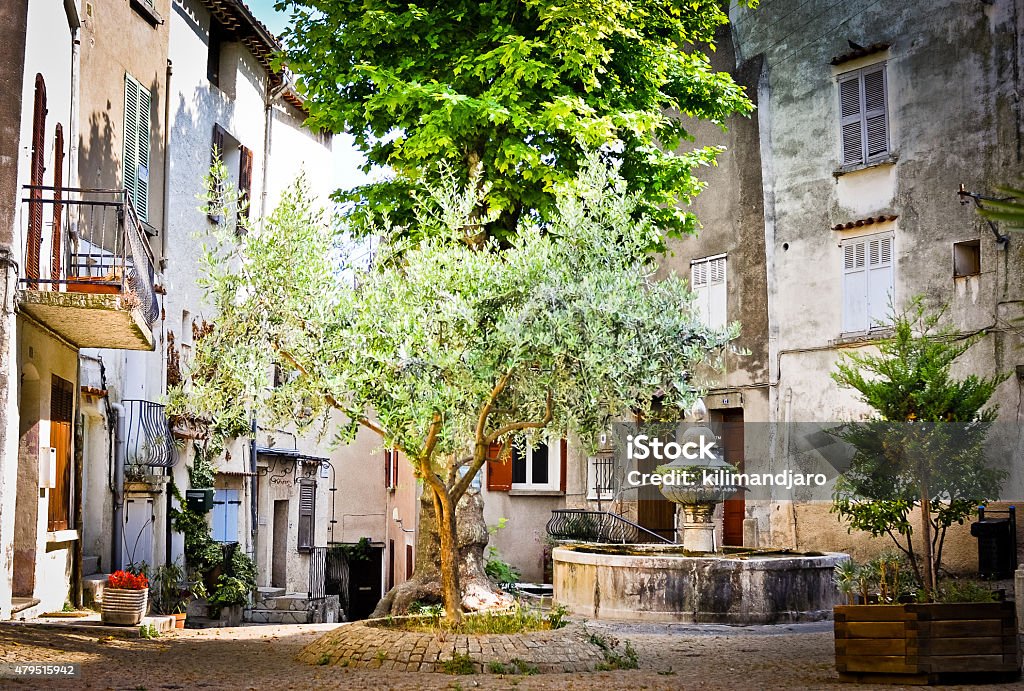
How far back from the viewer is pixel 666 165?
56.2ft

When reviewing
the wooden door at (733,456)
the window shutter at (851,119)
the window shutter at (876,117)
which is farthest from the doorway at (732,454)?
the window shutter at (876,117)

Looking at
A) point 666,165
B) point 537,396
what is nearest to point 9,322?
point 537,396

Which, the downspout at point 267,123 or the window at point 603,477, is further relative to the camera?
the window at point 603,477

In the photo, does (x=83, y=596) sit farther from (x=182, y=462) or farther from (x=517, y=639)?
(x=517, y=639)

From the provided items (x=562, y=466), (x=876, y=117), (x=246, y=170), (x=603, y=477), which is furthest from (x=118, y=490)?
(x=876, y=117)

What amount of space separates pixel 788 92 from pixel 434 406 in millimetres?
15981

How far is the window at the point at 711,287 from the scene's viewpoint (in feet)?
82.1

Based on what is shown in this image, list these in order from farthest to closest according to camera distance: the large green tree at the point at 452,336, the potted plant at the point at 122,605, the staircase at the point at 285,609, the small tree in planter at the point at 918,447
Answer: the staircase at the point at 285,609 < the small tree in planter at the point at 918,447 < the potted plant at the point at 122,605 < the large green tree at the point at 452,336

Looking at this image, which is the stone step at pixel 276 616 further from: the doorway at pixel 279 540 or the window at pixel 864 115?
the window at pixel 864 115

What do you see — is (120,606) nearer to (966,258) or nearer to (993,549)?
(993,549)

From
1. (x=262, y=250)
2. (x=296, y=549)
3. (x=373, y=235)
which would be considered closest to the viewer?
(x=262, y=250)

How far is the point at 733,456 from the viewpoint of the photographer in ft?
80.6

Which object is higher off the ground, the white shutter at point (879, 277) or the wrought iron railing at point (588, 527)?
the white shutter at point (879, 277)

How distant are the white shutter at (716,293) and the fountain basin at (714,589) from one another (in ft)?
34.2
